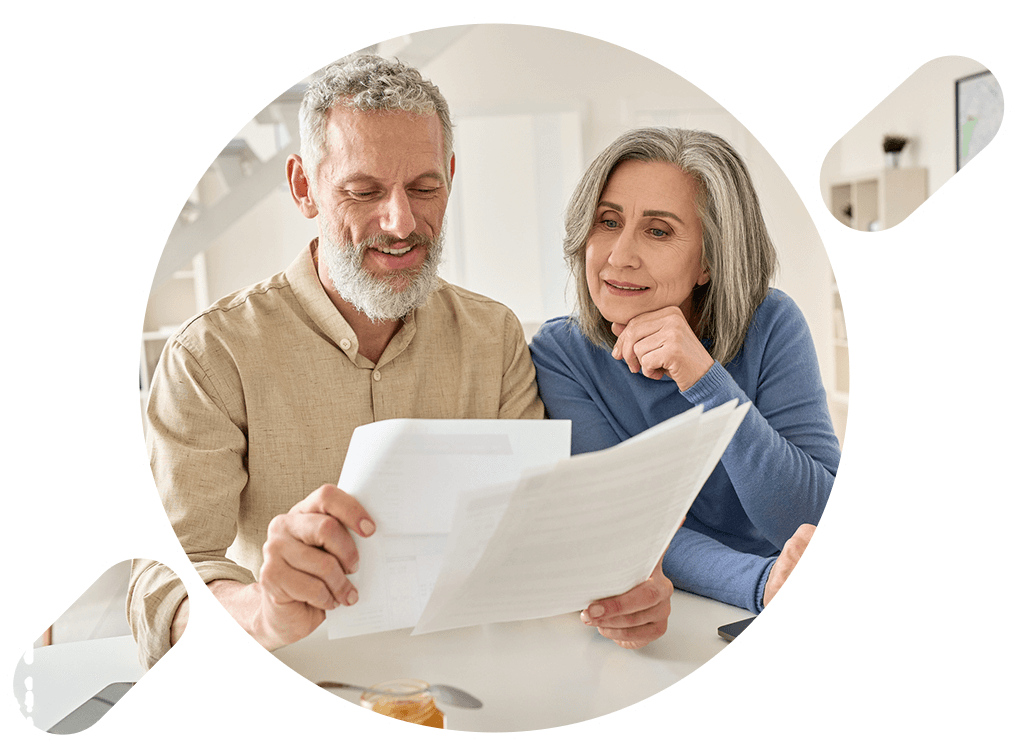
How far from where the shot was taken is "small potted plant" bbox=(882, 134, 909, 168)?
1553 millimetres

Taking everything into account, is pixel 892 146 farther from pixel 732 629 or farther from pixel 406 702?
pixel 406 702

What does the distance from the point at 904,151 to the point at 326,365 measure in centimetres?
98

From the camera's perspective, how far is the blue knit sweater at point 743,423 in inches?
59.8

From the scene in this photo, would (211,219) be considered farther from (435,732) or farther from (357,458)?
(435,732)

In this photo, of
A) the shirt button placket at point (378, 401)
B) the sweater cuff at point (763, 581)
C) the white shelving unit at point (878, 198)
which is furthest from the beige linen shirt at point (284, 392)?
the white shelving unit at point (878, 198)

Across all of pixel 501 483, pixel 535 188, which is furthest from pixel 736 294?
pixel 501 483

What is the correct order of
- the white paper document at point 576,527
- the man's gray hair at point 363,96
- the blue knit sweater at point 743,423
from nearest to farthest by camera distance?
1. the white paper document at point 576,527
2. the man's gray hair at point 363,96
3. the blue knit sweater at point 743,423

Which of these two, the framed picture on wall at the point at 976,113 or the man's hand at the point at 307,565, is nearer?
the man's hand at the point at 307,565

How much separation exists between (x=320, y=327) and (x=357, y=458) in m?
0.23

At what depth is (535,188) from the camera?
1476 mm

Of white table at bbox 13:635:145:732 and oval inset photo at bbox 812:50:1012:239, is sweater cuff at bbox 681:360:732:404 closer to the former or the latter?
oval inset photo at bbox 812:50:1012:239

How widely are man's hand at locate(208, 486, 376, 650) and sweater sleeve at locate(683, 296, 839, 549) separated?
0.56 metres

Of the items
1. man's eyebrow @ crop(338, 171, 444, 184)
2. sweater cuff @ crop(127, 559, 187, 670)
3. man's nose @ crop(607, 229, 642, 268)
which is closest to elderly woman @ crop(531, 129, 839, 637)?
man's nose @ crop(607, 229, 642, 268)

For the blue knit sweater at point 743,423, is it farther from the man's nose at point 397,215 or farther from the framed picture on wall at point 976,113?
the framed picture on wall at point 976,113
